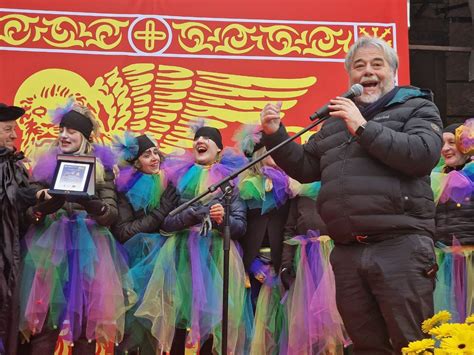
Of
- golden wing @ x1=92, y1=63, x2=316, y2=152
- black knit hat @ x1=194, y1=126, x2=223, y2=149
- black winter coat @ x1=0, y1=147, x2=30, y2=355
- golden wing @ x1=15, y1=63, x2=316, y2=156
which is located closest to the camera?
black winter coat @ x1=0, y1=147, x2=30, y2=355

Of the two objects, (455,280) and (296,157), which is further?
(455,280)

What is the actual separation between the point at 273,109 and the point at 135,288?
5.65 ft

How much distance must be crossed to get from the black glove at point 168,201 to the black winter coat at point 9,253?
0.82 meters

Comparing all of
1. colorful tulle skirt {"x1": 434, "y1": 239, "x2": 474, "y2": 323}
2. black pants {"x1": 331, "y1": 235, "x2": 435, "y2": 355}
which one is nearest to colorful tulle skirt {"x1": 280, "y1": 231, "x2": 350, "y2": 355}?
colorful tulle skirt {"x1": 434, "y1": 239, "x2": 474, "y2": 323}

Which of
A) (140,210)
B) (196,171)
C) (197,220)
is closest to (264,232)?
(197,220)

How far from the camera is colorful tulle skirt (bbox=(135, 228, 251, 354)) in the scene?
4906 mm

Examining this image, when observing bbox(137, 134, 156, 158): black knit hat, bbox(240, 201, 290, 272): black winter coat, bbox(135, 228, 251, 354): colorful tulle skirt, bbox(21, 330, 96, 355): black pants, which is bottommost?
bbox(21, 330, 96, 355): black pants

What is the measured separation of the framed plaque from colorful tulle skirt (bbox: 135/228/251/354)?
0.66m

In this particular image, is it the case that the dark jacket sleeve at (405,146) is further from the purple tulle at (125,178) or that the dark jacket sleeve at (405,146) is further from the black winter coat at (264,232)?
the purple tulle at (125,178)

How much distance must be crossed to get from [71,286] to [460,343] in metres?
2.99

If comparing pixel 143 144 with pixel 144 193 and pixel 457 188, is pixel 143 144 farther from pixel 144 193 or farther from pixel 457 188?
pixel 457 188

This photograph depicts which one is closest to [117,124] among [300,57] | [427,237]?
[300,57]

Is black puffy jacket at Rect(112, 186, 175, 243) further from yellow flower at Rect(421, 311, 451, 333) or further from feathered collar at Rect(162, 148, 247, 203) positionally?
yellow flower at Rect(421, 311, 451, 333)

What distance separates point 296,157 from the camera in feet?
12.8
